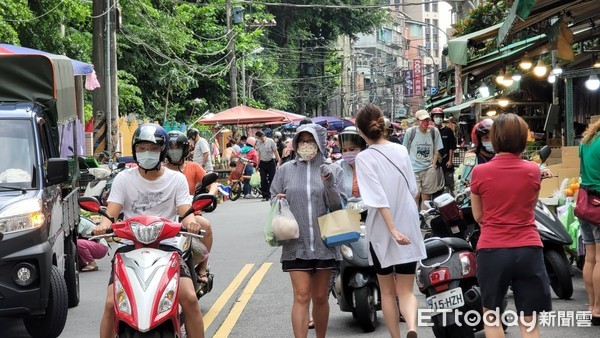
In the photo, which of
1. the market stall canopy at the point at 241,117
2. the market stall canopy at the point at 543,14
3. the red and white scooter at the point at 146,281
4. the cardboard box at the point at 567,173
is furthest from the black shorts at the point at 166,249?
the market stall canopy at the point at 241,117

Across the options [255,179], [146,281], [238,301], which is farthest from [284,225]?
[255,179]

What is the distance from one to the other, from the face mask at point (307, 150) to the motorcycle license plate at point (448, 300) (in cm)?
141

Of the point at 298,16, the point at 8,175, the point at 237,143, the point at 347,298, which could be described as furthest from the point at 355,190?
the point at 298,16

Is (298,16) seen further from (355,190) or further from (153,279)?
(153,279)

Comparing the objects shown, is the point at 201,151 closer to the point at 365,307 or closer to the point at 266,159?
the point at 266,159

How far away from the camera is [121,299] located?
625cm

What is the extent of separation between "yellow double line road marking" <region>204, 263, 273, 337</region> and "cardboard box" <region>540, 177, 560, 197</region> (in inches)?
149

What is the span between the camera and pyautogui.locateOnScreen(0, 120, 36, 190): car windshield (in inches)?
359

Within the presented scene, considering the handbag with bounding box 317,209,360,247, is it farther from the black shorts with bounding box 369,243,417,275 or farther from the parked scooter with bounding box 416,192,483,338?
the parked scooter with bounding box 416,192,483,338

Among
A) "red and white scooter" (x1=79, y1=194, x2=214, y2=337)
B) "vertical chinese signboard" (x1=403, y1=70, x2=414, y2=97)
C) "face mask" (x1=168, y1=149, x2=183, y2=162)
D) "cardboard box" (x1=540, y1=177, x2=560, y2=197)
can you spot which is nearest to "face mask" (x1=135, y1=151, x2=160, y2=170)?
"red and white scooter" (x1=79, y1=194, x2=214, y2=337)

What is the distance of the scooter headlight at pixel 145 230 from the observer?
6.45 m

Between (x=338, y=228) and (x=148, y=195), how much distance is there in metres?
1.44

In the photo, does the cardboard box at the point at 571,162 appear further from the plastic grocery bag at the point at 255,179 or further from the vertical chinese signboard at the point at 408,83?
the vertical chinese signboard at the point at 408,83

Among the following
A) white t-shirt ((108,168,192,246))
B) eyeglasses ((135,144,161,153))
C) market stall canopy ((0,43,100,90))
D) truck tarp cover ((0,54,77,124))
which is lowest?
white t-shirt ((108,168,192,246))
